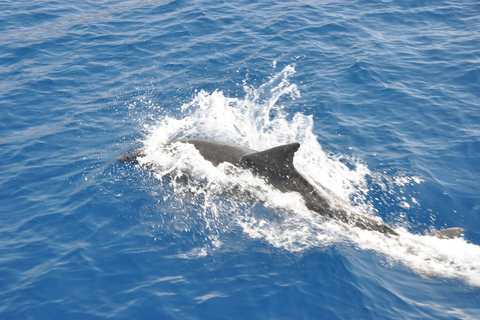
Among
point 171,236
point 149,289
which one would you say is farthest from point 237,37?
point 149,289

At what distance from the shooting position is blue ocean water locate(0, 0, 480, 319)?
31.5 ft

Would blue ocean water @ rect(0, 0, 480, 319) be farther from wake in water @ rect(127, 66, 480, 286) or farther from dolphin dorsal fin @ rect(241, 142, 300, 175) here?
dolphin dorsal fin @ rect(241, 142, 300, 175)

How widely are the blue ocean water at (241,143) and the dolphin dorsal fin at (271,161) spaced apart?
28.5 inches

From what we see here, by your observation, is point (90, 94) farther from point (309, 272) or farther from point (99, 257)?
point (309, 272)

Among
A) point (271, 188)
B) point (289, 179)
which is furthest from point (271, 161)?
point (271, 188)

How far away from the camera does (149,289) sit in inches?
377

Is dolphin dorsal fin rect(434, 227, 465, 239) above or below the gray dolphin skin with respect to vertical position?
below

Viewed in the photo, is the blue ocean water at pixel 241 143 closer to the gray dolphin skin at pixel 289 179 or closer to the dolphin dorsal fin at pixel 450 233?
the dolphin dorsal fin at pixel 450 233

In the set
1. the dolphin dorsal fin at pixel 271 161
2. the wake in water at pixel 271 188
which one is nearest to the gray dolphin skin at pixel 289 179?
the dolphin dorsal fin at pixel 271 161

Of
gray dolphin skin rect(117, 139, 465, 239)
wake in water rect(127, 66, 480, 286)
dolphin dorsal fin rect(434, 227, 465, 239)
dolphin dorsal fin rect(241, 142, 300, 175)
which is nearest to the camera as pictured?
wake in water rect(127, 66, 480, 286)

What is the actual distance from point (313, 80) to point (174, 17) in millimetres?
9271

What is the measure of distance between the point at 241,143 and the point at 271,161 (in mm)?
3162

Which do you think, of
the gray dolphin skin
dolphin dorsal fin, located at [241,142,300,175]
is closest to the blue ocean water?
the gray dolphin skin

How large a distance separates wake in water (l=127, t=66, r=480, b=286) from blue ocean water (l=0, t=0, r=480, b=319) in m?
0.05
